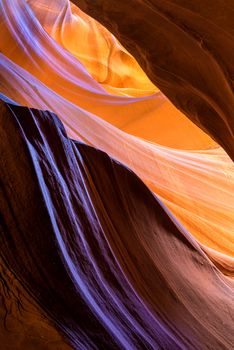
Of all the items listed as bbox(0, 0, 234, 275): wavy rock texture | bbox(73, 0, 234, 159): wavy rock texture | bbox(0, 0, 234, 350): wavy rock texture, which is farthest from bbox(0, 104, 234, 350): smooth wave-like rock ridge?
bbox(0, 0, 234, 275): wavy rock texture

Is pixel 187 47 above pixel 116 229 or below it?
above

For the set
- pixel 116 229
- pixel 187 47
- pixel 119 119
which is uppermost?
pixel 187 47

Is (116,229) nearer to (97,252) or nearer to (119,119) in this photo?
(97,252)

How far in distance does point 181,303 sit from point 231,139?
0.81m

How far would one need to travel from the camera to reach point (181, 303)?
2.33 m

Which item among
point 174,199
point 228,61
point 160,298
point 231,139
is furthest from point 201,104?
point 174,199

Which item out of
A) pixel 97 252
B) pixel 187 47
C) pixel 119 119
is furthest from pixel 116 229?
pixel 119 119

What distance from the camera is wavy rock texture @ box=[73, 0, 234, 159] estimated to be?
76.9 inches

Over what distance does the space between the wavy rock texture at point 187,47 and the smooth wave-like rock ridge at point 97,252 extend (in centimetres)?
50

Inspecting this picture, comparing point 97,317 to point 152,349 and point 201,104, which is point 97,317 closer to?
point 152,349

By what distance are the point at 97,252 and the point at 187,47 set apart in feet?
3.22

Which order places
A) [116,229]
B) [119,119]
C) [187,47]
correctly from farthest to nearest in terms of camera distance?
[119,119] → [116,229] → [187,47]

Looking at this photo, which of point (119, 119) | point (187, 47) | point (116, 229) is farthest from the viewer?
point (119, 119)

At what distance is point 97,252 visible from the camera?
1997mm
